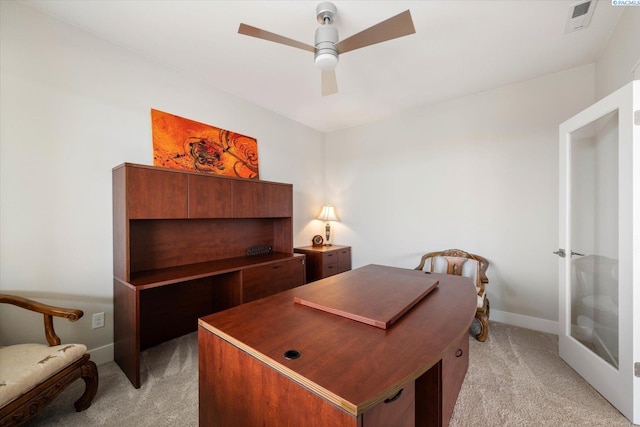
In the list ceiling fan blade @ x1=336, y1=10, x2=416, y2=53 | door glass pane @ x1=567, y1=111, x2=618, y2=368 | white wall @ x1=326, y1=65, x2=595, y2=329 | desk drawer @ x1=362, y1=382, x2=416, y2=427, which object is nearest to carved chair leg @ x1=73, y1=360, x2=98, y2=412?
desk drawer @ x1=362, y1=382, x2=416, y2=427

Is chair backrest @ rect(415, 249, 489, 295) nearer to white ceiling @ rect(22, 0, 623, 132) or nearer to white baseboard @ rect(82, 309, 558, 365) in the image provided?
white baseboard @ rect(82, 309, 558, 365)

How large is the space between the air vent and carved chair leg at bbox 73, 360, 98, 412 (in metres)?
4.14

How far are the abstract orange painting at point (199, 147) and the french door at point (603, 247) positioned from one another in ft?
10.6

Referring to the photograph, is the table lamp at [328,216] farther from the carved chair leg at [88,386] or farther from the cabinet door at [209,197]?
the carved chair leg at [88,386]

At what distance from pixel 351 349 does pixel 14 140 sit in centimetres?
264

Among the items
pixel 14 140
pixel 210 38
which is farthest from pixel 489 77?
pixel 14 140

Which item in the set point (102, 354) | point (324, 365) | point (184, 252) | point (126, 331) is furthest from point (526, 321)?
point (102, 354)

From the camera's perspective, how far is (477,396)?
1.75 metres

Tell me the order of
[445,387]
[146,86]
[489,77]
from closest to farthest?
[445,387] → [146,86] → [489,77]

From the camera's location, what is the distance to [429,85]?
290 centimetres

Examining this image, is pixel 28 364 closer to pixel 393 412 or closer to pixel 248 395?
pixel 248 395

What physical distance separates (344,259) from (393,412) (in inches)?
124

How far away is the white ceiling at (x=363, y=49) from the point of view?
183 centimetres

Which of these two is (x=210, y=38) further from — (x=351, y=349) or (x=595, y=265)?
(x=595, y=265)
